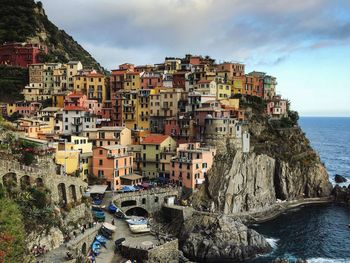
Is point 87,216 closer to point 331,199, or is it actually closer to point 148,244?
point 148,244

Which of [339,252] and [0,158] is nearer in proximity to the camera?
[0,158]

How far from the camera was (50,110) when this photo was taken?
298ft

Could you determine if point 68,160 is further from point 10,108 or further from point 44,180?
point 10,108

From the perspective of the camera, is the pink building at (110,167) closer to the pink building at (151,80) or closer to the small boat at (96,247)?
the small boat at (96,247)

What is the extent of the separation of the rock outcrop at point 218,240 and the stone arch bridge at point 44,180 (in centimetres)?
1662

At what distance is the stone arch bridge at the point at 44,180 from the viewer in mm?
46094

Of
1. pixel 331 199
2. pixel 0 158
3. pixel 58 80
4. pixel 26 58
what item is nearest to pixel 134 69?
pixel 58 80

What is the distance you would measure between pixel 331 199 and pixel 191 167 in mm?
37751

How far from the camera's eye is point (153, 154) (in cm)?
7994

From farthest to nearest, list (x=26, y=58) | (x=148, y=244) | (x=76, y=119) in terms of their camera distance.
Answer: (x=26, y=58)
(x=76, y=119)
(x=148, y=244)

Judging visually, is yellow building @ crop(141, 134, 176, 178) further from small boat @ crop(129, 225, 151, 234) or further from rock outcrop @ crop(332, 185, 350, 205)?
rock outcrop @ crop(332, 185, 350, 205)

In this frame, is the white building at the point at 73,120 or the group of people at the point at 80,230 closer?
the group of people at the point at 80,230

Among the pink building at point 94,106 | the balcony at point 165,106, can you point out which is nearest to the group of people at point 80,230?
the balcony at point 165,106

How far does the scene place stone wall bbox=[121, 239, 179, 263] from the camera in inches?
1954
